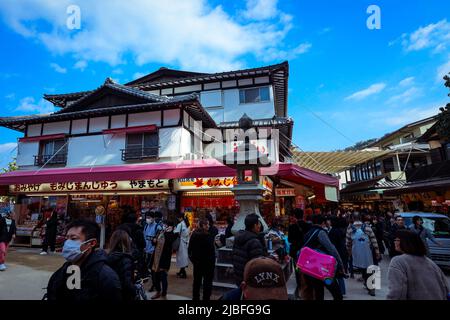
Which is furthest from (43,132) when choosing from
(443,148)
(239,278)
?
(443,148)

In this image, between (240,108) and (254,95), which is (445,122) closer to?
(254,95)

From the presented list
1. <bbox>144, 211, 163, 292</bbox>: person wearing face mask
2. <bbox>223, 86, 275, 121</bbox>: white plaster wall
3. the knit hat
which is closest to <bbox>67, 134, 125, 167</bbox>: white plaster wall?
<bbox>223, 86, 275, 121</bbox>: white plaster wall

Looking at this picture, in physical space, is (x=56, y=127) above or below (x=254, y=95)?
below

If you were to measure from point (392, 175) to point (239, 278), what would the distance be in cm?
2686

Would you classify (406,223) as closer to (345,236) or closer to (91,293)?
(345,236)

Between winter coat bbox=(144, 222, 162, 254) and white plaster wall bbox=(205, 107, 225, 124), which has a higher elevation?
white plaster wall bbox=(205, 107, 225, 124)

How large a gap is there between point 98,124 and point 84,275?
14.9 meters

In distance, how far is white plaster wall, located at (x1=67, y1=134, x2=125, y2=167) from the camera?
47.9 feet

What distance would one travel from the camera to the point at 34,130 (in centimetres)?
→ 1619

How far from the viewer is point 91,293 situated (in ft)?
7.43

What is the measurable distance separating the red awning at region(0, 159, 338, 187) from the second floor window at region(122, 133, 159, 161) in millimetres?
736

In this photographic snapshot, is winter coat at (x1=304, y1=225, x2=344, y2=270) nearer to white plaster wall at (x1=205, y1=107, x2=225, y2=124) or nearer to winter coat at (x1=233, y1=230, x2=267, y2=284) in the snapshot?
winter coat at (x1=233, y1=230, x2=267, y2=284)

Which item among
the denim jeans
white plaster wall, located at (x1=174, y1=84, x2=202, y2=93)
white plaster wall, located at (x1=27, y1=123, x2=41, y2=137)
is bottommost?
the denim jeans

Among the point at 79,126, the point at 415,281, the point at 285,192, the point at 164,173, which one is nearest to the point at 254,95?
the point at 285,192
